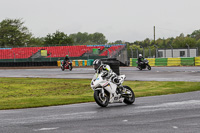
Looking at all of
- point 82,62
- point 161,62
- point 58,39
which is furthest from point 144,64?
point 58,39

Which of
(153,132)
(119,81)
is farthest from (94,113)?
(153,132)

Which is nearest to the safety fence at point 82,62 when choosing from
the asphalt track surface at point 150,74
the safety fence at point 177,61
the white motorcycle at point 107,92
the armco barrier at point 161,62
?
the safety fence at point 177,61

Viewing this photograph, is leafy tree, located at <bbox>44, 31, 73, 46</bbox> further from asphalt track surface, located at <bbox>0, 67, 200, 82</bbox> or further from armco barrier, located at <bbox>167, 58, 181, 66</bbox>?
asphalt track surface, located at <bbox>0, 67, 200, 82</bbox>

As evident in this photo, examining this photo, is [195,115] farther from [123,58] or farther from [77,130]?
[123,58]

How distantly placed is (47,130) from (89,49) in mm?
52862

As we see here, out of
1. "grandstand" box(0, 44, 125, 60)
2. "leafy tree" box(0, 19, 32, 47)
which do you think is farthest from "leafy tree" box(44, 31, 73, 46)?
"grandstand" box(0, 44, 125, 60)

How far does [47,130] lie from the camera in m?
7.16

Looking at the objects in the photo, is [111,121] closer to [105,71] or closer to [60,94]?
[105,71]

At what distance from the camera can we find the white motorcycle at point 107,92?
10688 millimetres

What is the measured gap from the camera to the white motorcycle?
10.7m

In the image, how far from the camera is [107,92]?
1098 cm

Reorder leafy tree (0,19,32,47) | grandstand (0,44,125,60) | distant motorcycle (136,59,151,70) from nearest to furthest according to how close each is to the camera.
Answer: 1. distant motorcycle (136,59,151,70)
2. grandstand (0,44,125,60)
3. leafy tree (0,19,32,47)

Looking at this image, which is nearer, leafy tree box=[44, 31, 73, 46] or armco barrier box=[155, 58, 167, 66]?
armco barrier box=[155, 58, 167, 66]

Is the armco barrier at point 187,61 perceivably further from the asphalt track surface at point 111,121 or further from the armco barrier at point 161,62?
the asphalt track surface at point 111,121
